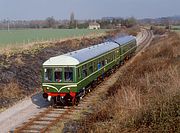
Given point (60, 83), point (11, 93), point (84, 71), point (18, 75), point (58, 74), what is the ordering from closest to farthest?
point (60, 83), point (58, 74), point (84, 71), point (11, 93), point (18, 75)

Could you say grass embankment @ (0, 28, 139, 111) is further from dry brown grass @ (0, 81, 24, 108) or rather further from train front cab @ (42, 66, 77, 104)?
train front cab @ (42, 66, 77, 104)

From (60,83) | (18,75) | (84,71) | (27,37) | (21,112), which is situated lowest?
(21,112)

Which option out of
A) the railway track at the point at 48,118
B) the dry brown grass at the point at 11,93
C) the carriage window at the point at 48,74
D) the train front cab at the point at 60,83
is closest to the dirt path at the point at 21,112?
the railway track at the point at 48,118

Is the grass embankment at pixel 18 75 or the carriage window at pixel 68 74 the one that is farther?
the grass embankment at pixel 18 75

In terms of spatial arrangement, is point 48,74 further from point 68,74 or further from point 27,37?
point 27,37

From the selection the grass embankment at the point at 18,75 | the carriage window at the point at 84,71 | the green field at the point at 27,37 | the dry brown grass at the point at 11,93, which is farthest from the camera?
the green field at the point at 27,37

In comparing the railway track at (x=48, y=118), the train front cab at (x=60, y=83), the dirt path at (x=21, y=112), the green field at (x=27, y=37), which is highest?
the train front cab at (x=60, y=83)

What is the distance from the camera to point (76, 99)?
19.5 metres

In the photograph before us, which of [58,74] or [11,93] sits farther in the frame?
[11,93]

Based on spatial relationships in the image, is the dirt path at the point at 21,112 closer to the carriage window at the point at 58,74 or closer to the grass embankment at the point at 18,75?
the grass embankment at the point at 18,75

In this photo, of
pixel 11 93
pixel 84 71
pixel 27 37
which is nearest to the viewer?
pixel 84 71

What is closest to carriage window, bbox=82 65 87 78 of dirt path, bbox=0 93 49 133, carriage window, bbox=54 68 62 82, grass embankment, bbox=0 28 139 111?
carriage window, bbox=54 68 62 82

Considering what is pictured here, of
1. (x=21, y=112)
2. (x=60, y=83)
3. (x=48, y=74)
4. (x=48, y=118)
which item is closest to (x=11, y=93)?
(x=21, y=112)

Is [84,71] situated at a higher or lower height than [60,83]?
higher
